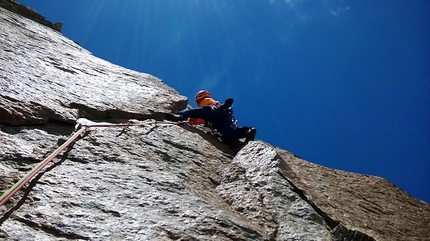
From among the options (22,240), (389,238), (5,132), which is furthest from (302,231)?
(5,132)

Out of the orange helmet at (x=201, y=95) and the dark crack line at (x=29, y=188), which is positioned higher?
the orange helmet at (x=201, y=95)

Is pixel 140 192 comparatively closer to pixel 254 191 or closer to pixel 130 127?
pixel 254 191

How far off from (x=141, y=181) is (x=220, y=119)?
3747 mm

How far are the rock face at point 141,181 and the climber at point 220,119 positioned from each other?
25 cm

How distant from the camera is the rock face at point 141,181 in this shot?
122 inches

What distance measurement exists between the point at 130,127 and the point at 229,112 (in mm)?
2659

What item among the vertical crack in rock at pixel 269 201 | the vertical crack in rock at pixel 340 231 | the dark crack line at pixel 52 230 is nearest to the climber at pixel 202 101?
the vertical crack in rock at pixel 269 201

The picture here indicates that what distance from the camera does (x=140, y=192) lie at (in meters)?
3.59

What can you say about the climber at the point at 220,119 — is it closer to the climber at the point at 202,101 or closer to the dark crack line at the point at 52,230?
the climber at the point at 202,101

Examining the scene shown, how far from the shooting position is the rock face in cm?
309

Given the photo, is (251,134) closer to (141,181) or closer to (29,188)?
(141,181)

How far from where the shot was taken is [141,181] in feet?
12.5

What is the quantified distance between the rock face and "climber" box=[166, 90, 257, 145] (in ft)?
0.83

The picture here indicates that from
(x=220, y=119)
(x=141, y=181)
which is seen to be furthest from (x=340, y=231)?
(x=220, y=119)
